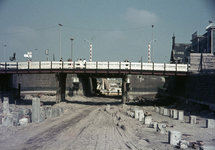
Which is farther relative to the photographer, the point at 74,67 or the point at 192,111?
the point at 74,67

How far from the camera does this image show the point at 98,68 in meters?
27.5

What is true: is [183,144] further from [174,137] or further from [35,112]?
[35,112]

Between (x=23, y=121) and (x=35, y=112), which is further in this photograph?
(x=35, y=112)

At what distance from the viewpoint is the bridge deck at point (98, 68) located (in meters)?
27.1

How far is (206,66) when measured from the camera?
27.2 metres

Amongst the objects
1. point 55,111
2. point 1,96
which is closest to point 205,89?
point 55,111

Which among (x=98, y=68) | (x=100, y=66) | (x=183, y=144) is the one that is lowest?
(x=183, y=144)

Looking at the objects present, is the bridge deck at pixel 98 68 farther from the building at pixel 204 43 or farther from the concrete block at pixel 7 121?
the concrete block at pixel 7 121

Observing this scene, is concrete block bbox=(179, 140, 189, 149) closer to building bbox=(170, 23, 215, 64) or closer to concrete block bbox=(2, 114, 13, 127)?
concrete block bbox=(2, 114, 13, 127)

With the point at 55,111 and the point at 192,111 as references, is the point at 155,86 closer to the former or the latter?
the point at 192,111

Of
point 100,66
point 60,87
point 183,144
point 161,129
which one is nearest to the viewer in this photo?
point 183,144

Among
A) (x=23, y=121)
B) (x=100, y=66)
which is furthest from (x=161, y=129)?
(x=100, y=66)

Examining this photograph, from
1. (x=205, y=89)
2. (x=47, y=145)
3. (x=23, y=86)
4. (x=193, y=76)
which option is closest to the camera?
(x=47, y=145)

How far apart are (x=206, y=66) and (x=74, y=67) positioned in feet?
62.9
